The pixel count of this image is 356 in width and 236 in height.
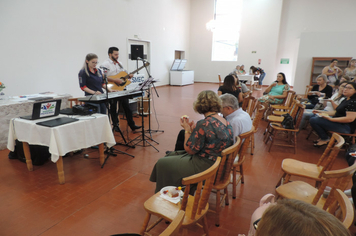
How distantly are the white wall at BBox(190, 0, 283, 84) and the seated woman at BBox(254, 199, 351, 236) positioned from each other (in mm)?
14404

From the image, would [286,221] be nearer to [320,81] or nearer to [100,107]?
[100,107]

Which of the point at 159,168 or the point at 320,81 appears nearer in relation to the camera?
the point at 159,168

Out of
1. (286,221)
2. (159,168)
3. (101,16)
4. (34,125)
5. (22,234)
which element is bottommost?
(22,234)

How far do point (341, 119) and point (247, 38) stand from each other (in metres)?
11.6

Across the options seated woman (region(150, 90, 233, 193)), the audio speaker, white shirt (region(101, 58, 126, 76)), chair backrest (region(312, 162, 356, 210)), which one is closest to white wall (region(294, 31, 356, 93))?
the audio speaker

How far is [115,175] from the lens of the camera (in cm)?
300

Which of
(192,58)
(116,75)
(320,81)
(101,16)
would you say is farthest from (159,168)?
(192,58)

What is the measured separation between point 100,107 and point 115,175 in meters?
1.30

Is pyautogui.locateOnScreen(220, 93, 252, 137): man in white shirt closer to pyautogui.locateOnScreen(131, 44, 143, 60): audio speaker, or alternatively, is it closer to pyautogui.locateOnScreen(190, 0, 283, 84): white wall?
pyautogui.locateOnScreen(131, 44, 143, 60): audio speaker

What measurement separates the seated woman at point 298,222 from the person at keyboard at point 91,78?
3324 mm

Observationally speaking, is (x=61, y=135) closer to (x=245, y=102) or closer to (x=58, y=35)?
(x=245, y=102)

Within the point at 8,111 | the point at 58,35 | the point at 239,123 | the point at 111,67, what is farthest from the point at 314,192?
the point at 58,35

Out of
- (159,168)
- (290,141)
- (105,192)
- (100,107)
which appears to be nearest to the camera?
(159,168)

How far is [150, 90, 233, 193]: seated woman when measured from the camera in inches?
78.6
